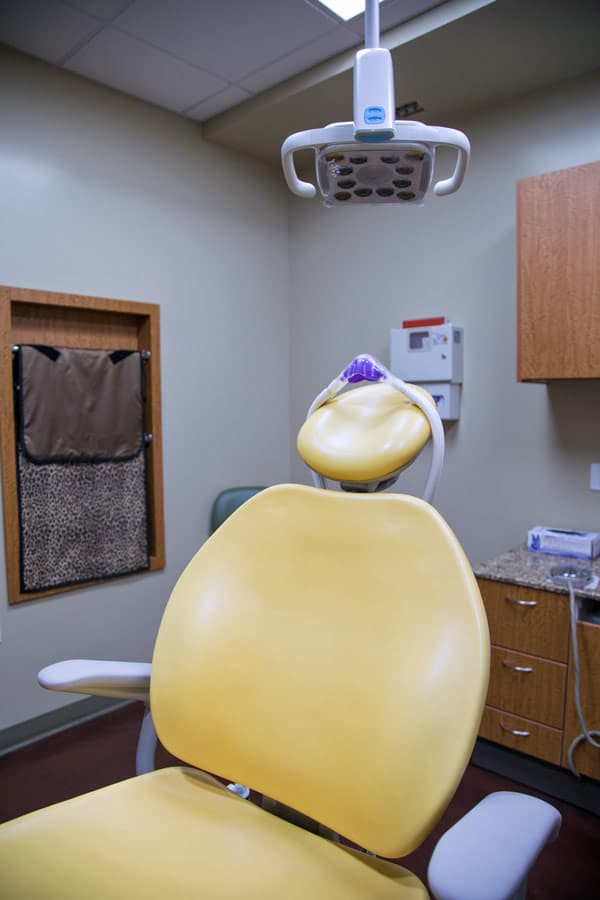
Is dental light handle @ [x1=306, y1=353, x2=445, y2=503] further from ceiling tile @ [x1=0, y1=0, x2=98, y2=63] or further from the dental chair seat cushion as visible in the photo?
ceiling tile @ [x1=0, y1=0, x2=98, y2=63]

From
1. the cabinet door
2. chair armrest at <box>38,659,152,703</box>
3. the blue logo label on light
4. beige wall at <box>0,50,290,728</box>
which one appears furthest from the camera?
beige wall at <box>0,50,290,728</box>

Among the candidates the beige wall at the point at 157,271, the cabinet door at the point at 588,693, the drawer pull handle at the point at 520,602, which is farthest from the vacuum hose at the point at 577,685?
the beige wall at the point at 157,271

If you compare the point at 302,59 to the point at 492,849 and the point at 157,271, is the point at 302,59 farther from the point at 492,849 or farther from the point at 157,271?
the point at 492,849

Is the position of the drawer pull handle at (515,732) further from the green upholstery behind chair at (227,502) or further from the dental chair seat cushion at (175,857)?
the green upholstery behind chair at (227,502)

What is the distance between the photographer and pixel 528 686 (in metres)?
2.10

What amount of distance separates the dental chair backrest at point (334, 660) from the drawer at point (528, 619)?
1.21 meters

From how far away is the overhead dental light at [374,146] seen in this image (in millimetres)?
973

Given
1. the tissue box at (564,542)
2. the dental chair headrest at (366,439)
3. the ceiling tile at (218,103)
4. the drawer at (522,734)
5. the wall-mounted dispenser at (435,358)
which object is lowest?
the drawer at (522,734)

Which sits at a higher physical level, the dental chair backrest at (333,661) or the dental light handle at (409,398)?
the dental light handle at (409,398)

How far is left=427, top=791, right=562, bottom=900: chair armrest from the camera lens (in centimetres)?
66

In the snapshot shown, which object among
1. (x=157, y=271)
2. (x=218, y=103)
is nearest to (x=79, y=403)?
(x=157, y=271)

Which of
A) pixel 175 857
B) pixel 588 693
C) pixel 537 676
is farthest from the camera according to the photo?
pixel 537 676

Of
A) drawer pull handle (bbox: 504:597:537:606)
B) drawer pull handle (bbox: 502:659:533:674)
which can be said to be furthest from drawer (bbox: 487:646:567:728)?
drawer pull handle (bbox: 504:597:537:606)

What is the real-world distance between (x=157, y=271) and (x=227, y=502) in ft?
3.90
